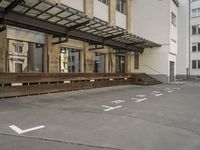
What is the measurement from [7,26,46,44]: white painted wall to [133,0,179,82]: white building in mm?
15874

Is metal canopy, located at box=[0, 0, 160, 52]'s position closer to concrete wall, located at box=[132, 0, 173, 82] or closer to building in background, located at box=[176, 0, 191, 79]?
concrete wall, located at box=[132, 0, 173, 82]

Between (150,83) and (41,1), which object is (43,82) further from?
(150,83)

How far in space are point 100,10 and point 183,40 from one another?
22745 mm

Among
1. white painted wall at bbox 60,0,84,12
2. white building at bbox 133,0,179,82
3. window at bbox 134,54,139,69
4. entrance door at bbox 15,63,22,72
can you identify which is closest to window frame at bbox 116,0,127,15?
white building at bbox 133,0,179,82

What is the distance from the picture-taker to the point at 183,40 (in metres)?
41.8

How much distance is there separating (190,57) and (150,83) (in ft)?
64.0

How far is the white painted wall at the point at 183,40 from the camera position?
41.4 m

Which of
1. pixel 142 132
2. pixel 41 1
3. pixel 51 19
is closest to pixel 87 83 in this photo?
pixel 51 19

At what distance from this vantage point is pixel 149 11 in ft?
99.3

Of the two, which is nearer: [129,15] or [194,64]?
[129,15]

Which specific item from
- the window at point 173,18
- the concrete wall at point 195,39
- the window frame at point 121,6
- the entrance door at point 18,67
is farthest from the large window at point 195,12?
the entrance door at point 18,67

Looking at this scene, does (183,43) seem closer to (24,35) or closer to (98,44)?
(98,44)

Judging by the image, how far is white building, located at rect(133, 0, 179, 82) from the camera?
29078 millimetres

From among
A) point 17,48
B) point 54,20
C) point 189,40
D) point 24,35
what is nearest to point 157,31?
point 189,40
